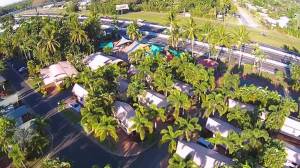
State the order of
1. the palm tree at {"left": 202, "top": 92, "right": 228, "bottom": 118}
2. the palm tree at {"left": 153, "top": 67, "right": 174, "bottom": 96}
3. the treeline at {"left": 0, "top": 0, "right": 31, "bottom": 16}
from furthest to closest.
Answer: the treeline at {"left": 0, "top": 0, "right": 31, "bottom": 16} → the palm tree at {"left": 153, "top": 67, "right": 174, "bottom": 96} → the palm tree at {"left": 202, "top": 92, "right": 228, "bottom": 118}

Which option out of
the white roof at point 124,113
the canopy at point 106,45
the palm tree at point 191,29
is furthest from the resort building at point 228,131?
the canopy at point 106,45

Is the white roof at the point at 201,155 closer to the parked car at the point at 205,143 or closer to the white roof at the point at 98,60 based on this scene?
the parked car at the point at 205,143

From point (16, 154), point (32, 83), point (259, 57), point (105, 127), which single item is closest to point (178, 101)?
point (105, 127)

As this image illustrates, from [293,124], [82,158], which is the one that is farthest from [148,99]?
[293,124]

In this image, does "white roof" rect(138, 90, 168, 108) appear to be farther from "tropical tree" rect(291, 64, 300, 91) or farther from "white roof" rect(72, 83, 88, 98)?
"tropical tree" rect(291, 64, 300, 91)

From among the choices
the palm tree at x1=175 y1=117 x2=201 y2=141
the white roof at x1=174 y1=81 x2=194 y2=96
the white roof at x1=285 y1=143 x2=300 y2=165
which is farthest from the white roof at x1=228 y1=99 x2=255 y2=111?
the palm tree at x1=175 y1=117 x2=201 y2=141

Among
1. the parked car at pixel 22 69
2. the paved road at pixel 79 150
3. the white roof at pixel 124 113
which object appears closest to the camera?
the paved road at pixel 79 150
